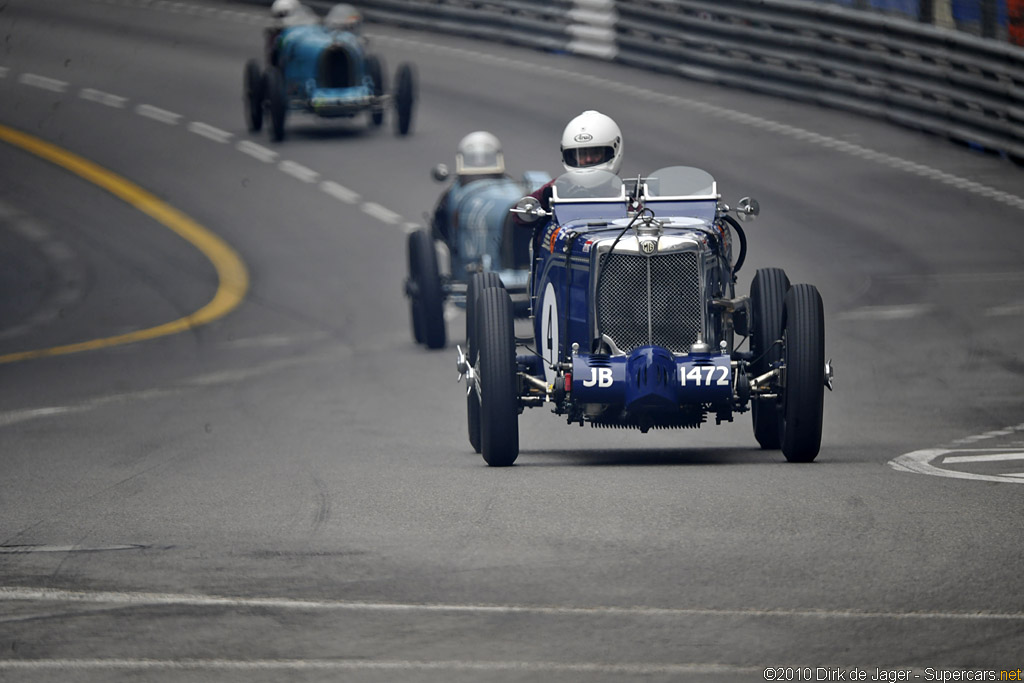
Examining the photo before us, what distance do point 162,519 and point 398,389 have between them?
687 cm

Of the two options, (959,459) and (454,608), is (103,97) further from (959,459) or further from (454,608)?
(454,608)

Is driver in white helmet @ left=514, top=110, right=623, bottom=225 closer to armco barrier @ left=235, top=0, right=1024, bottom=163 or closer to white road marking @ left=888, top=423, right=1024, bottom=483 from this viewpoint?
white road marking @ left=888, top=423, right=1024, bottom=483

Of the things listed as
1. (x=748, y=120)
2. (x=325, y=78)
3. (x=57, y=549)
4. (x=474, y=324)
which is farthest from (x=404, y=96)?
(x=57, y=549)

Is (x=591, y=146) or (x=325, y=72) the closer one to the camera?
(x=591, y=146)

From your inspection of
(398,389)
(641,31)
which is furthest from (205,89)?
(398,389)

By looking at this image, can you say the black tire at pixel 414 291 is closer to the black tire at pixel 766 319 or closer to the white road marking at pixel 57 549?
the black tire at pixel 766 319

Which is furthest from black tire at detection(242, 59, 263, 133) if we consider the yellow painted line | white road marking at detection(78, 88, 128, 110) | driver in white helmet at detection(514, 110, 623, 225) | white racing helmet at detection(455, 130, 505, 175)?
driver in white helmet at detection(514, 110, 623, 225)

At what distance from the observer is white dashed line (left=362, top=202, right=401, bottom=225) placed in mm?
24234

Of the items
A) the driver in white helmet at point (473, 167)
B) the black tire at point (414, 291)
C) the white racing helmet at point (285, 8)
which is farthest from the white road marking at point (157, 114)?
the black tire at point (414, 291)

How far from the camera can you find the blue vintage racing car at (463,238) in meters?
16.8

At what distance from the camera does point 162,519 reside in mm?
8422

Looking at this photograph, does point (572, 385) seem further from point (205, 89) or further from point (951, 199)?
point (205, 89)

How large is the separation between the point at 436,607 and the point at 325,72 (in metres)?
22.0

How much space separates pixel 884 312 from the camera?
59.2 feet
